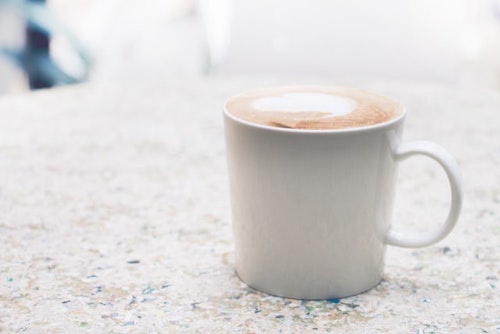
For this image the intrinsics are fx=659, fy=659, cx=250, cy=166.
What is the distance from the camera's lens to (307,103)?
1.60ft

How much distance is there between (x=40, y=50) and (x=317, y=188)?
6.06ft

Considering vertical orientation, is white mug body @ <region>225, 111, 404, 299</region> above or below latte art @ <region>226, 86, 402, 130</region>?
below

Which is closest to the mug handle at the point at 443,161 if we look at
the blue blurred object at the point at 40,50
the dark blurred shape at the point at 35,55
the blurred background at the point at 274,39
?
the blurred background at the point at 274,39

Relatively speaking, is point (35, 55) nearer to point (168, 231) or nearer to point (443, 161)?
point (168, 231)

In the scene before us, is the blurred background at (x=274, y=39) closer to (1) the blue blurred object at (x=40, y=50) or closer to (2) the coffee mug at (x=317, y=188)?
(1) the blue blurred object at (x=40, y=50)

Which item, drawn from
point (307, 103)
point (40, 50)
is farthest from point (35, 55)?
point (307, 103)

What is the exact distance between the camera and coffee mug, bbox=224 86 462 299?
444 mm

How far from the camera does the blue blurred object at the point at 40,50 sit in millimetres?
1896

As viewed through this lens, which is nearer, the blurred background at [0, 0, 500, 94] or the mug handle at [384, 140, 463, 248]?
the mug handle at [384, 140, 463, 248]

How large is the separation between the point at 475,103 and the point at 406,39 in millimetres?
452

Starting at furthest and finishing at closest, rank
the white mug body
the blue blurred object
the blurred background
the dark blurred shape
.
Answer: the dark blurred shape < the blue blurred object < the blurred background < the white mug body

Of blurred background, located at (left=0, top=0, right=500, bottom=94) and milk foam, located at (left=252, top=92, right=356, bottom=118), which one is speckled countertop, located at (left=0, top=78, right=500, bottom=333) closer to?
milk foam, located at (left=252, top=92, right=356, bottom=118)

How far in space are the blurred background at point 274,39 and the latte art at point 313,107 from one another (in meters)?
0.68

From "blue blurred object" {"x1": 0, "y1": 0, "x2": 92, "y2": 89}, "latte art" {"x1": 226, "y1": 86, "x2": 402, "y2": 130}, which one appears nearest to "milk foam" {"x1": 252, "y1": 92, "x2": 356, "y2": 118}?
"latte art" {"x1": 226, "y1": 86, "x2": 402, "y2": 130}
